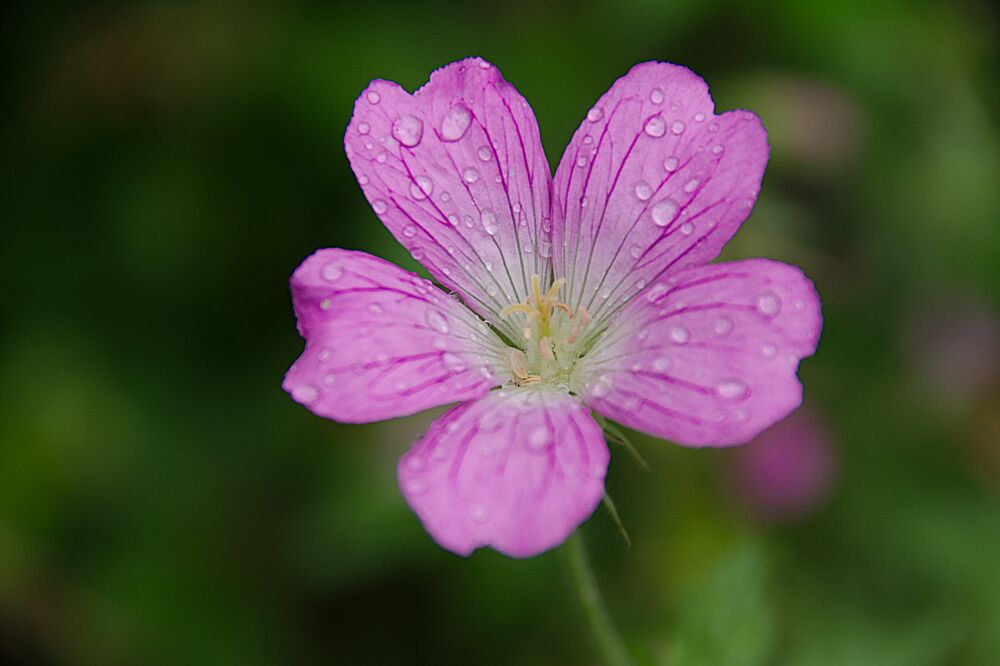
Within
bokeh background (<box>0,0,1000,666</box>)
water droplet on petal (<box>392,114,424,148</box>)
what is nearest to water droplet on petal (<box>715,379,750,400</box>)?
water droplet on petal (<box>392,114,424,148</box>)

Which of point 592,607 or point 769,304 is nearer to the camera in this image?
point 769,304

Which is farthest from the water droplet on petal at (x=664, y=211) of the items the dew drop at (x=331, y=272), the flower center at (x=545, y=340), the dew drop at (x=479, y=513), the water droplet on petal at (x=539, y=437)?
the dew drop at (x=479, y=513)

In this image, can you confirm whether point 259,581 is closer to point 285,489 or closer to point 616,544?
point 285,489

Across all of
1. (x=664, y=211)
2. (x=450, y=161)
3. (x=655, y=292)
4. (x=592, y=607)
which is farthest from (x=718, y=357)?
(x=450, y=161)

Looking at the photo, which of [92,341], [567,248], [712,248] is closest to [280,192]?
[92,341]

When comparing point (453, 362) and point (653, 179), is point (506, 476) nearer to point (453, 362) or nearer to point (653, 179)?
point (453, 362)

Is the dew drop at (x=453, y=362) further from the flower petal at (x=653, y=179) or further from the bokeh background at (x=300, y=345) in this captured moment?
the bokeh background at (x=300, y=345)

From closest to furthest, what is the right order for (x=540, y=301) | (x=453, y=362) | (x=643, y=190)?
(x=453, y=362) < (x=643, y=190) < (x=540, y=301)
